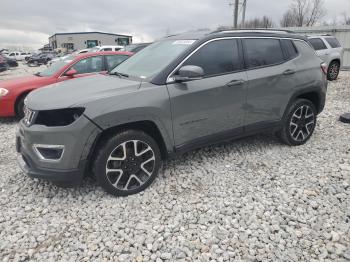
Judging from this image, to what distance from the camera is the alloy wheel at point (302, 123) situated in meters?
4.57

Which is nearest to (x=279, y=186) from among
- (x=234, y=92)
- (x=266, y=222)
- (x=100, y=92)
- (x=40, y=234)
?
(x=266, y=222)

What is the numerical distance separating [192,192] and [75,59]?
16.2 ft

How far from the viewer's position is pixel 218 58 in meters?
3.70

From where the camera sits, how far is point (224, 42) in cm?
376

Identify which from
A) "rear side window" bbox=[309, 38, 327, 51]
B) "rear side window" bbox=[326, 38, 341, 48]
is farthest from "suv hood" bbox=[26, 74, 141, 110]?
"rear side window" bbox=[326, 38, 341, 48]

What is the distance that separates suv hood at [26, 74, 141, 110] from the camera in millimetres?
2969

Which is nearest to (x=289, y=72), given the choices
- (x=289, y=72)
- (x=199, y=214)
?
(x=289, y=72)

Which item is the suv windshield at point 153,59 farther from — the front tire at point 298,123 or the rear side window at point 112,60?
the rear side window at point 112,60

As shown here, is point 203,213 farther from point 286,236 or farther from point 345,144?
point 345,144

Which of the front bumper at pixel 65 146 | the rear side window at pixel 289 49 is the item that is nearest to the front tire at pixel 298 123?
the rear side window at pixel 289 49

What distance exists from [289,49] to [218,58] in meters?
1.44

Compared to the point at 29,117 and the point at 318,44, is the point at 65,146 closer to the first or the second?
the point at 29,117

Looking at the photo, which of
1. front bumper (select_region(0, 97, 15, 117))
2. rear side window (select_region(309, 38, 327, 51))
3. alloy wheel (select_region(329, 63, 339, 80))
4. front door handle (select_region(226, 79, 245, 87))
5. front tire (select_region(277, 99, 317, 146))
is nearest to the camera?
front door handle (select_region(226, 79, 245, 87))

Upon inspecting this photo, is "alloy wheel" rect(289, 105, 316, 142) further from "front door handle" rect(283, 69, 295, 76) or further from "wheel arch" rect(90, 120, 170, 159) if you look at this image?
"wheel arch" rect(90, 120, 170, 159)
